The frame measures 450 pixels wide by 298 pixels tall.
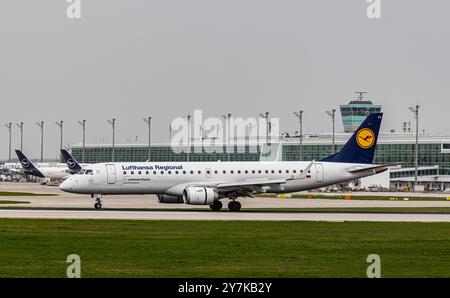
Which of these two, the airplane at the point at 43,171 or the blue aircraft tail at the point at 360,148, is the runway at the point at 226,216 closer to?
the blue aircraft tail at the point at 360,148

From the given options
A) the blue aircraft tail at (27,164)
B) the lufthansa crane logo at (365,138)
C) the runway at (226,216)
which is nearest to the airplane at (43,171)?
the blue aircraft tail at (27,164)

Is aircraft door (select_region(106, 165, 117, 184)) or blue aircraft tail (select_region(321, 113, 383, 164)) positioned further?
blue aircraft tail (select_region(321, 113, 383, 164))

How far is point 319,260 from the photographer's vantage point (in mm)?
33375

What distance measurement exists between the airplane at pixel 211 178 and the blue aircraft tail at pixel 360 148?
77 millimetres

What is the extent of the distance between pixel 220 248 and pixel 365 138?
128ft

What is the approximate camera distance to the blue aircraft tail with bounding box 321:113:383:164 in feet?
240

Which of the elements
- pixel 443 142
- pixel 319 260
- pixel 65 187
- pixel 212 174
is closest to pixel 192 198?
pixel 212 174

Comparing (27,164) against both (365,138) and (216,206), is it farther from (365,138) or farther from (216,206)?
(216,206)

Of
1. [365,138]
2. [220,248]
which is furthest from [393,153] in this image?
[220,248]

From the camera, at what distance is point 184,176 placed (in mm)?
69688

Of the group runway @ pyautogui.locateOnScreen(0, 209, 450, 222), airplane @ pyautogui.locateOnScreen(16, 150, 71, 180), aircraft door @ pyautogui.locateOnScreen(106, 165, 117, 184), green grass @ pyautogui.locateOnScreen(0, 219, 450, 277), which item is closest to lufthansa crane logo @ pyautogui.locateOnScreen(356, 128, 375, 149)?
runway @ pyautogui.locateOnScreen(0, 209, 450, 222)

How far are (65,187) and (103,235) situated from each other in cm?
2675

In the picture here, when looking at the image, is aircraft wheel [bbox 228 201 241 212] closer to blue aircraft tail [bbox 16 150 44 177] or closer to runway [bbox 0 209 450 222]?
runway [bbox 0 209 450 222]
